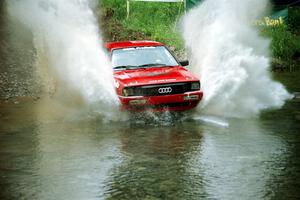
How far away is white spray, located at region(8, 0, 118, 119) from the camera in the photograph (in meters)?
11.5

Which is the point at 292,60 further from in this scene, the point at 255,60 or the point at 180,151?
the point at 180,151

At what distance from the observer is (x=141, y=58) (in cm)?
1197

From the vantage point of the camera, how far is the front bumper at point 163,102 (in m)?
10.5

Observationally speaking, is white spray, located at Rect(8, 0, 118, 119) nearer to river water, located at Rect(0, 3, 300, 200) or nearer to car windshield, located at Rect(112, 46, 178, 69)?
car windshield, located at Rect(112, 46, 178, 69)

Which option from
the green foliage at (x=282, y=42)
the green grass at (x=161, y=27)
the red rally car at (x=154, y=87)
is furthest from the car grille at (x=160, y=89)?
the green foliage at (x=282, y=42)

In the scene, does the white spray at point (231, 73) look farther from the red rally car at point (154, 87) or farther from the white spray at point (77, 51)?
the white spray at point (77, 51)

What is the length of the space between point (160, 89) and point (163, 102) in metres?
0.26

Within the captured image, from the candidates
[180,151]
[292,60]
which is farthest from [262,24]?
[180,151]

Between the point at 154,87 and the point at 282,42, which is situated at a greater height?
the point at 282,42

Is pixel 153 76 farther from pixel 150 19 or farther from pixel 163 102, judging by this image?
pixel 150 19

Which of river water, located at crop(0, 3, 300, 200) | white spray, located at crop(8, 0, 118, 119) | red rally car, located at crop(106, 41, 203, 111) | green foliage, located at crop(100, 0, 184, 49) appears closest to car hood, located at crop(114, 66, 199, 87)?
red rally car, located at crop(106, 41, 203, 111)

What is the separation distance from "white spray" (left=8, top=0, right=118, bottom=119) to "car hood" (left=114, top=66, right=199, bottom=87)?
389 mm

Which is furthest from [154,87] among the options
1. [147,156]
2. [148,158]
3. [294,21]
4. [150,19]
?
[150,19]

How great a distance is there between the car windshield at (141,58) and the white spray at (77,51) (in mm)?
265
